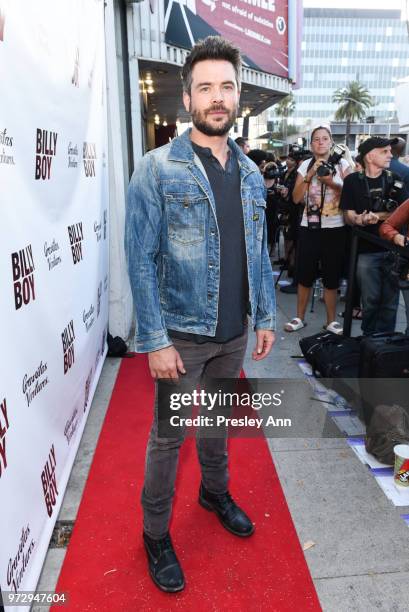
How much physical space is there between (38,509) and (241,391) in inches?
82.0

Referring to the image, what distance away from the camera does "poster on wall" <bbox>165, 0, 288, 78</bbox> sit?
21.2 feet

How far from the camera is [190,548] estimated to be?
89.6 inches

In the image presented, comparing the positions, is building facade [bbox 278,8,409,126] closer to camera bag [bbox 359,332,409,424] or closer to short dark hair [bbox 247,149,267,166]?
short dark hair [bbox 247,149,267,166]

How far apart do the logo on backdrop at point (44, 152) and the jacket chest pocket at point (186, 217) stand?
77 cm


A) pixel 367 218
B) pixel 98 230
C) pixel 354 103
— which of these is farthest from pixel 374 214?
pixel 354 103

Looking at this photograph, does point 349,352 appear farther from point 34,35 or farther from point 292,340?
point 34,35

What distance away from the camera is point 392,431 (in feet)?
9.30

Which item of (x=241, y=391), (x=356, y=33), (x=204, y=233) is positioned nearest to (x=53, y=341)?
(x=204, y=233)

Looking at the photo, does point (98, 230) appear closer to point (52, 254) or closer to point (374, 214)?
point (52, 254)

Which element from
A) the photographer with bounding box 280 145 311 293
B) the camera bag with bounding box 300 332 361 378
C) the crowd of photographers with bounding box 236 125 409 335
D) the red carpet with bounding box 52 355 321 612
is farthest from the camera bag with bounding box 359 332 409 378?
the photographer with bounding box 280 145 311 293

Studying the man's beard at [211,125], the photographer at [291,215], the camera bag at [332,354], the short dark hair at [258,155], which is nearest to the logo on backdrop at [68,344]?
the man's beard at [211,125]

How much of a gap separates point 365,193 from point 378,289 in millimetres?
928

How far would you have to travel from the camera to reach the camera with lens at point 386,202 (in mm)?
4270

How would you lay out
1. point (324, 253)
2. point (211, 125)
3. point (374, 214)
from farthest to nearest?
point (324, 253)
point (374, 214)
point (211, 125)
